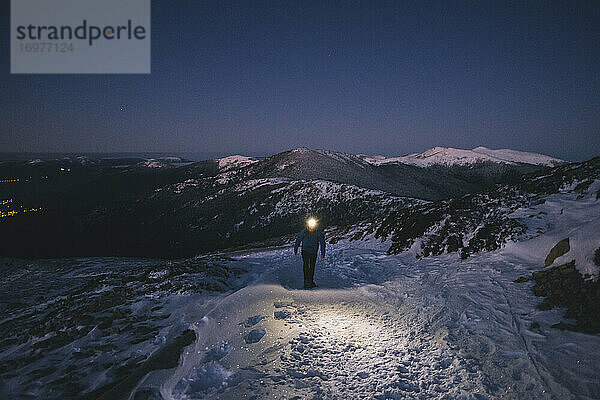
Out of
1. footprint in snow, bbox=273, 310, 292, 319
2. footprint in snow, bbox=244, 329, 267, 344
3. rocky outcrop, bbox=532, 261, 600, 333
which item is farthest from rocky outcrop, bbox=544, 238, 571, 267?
footprint in snow, bbox=244, 329, 267, 344

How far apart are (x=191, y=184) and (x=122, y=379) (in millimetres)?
107574

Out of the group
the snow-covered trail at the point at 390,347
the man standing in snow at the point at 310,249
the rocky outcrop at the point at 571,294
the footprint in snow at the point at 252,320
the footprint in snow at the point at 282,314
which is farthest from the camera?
the man standing in snow at the point at 310,249

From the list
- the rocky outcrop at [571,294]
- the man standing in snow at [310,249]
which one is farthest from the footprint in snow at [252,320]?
the rocky outcrop at [571,294]

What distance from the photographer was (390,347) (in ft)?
17.4

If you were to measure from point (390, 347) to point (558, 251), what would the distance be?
643 centimetres

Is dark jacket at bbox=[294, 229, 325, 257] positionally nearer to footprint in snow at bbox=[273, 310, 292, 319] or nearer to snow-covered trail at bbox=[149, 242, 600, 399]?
snow-covered trail at bbox=[149, 242, 600, 399]

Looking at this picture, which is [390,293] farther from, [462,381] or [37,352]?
[37,352]

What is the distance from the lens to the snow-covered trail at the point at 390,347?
412cm

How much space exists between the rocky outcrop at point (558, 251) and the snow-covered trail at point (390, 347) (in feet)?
2.39

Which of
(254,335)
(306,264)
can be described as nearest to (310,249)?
(306,264)

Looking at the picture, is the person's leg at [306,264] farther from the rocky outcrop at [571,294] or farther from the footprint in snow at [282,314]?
the rocky outcrop at [571,294]

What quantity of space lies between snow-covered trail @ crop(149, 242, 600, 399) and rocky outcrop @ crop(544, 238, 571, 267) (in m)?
0.73

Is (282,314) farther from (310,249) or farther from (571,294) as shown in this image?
(571,294)

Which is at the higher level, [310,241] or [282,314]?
[310,241]
